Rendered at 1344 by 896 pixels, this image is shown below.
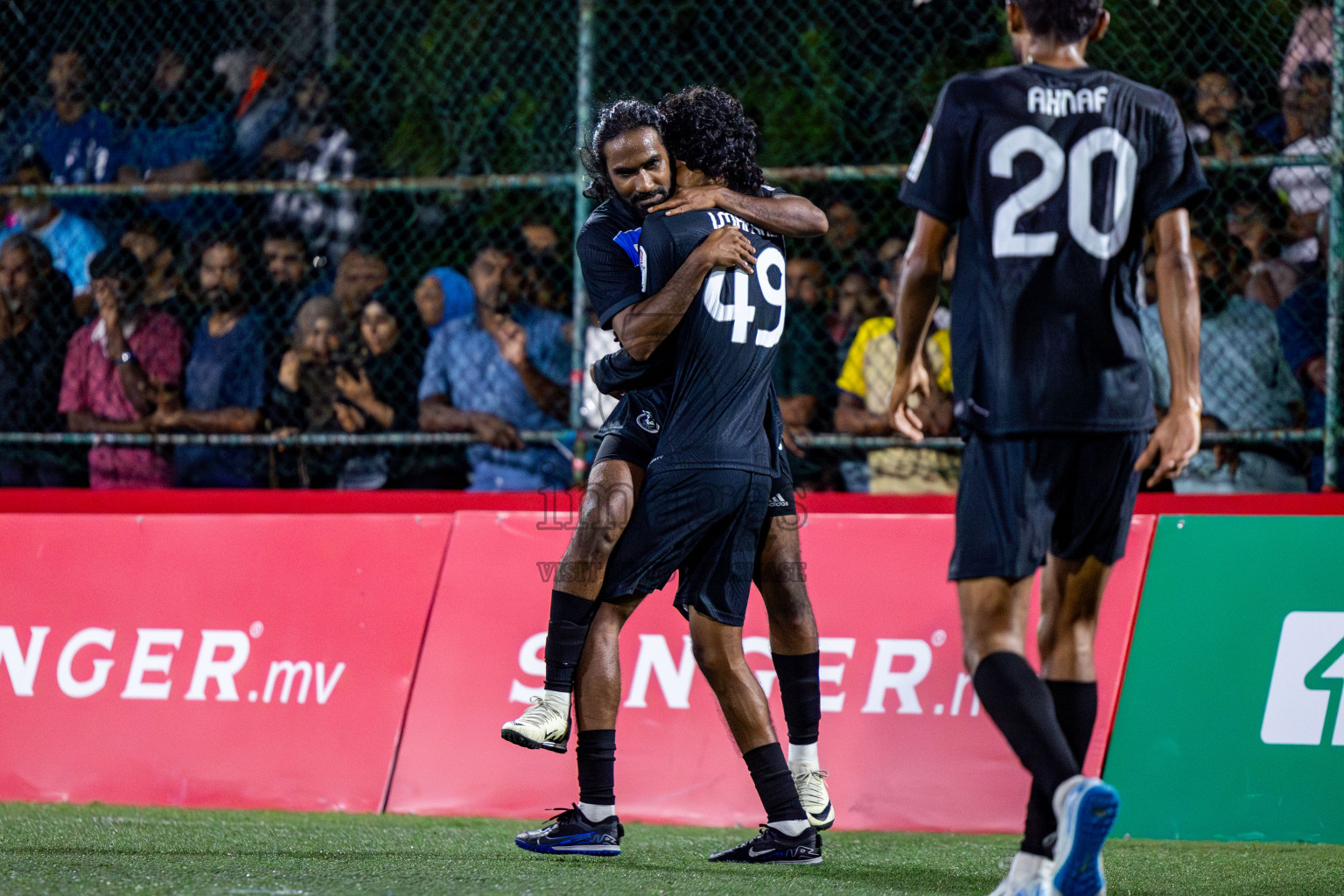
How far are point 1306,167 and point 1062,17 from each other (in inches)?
129

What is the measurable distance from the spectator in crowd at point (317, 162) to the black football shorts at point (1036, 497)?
4.67 metres

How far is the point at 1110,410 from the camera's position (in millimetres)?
2689

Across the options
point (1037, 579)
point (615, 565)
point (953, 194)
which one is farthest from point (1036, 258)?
point (1037, 579)

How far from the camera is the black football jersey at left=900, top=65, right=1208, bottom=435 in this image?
2686 mm

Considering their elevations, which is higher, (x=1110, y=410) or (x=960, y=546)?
(x=1110, y=410)

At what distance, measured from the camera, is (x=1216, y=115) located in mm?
5910

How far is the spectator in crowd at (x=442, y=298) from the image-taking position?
21.6ft

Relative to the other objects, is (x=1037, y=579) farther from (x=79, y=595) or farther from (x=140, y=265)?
(x=140, y=265)

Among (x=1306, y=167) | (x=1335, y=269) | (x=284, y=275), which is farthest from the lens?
(x=284, y=275)

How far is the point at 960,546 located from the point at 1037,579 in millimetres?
1845

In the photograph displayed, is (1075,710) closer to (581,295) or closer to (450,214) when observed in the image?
(581,295)

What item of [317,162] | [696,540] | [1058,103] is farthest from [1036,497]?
[317,162]

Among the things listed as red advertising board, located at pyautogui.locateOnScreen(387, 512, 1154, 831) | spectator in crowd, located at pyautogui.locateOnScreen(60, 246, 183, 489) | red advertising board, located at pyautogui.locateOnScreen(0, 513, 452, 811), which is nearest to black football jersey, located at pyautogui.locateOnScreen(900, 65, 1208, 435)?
red advertising board, located at pyautogui.locateOnScreen(387, 512, 1154, 831)

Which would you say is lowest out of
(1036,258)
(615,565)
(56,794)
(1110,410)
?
(56,794)
